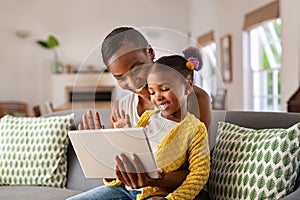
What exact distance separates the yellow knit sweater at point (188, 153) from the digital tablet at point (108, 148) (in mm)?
113

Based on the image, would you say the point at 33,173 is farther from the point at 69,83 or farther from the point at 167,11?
the point at 167,11

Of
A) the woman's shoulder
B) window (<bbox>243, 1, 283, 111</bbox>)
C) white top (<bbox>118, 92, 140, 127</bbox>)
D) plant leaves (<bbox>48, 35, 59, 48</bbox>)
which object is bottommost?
white top (<bbox>118, 92, 140, 127</bbox>)

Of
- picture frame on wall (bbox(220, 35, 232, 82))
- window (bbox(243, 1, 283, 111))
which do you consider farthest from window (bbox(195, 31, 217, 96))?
picture frame on wall (bbox(220, 35, 232, 82))

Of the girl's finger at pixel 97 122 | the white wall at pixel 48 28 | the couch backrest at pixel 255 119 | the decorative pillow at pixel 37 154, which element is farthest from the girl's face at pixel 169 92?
the white wall at pixel 48 28

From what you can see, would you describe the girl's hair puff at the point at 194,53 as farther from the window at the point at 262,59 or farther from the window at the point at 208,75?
the window at the point at 262,59

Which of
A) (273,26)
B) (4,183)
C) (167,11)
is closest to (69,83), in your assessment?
(167,11)

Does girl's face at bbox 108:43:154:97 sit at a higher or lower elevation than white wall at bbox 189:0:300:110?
lower

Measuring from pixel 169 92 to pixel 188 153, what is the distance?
0.26 m

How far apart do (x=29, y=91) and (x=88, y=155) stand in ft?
26.6

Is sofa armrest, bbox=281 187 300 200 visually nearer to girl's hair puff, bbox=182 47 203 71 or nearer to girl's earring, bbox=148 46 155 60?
girl's hair puff, bbox=182 47 203 71

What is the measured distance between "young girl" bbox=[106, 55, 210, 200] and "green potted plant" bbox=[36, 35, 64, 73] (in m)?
7.59

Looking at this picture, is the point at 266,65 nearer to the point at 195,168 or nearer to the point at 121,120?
the point at 195,168

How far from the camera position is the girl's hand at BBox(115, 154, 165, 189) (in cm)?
162

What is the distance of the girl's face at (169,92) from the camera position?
163 centimetres
